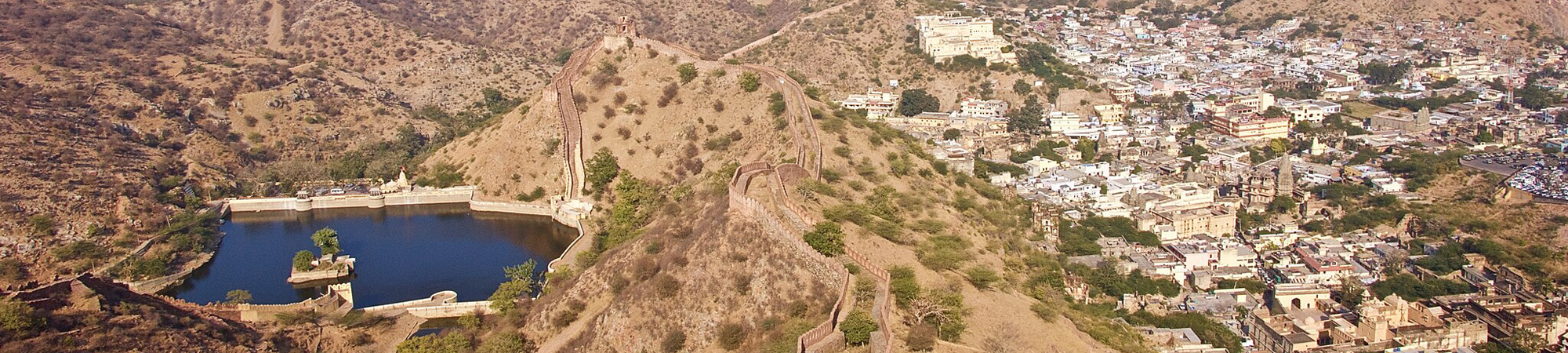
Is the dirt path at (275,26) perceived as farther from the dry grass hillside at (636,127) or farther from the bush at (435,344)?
the bush at (435,344)

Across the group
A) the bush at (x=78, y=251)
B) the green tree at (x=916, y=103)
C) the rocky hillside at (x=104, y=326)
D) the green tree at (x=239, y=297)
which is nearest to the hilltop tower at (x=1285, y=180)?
the green tree at (x=916, y=103)

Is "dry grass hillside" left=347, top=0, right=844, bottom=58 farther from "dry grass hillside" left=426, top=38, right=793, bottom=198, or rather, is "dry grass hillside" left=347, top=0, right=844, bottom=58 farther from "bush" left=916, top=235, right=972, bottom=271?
"bush" left=916, top=235, right=972, bottom=271

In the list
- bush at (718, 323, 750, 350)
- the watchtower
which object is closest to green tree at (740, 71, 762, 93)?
the watchtower

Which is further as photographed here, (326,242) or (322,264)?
(326,242)

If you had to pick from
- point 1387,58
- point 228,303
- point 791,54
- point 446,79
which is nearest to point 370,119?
point 446,79

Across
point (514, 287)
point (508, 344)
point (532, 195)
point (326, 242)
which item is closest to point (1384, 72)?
point (532, 195)

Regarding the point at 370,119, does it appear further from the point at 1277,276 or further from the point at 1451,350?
the point at 1451,350

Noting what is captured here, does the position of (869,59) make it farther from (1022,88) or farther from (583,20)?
(583,20)
